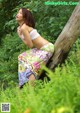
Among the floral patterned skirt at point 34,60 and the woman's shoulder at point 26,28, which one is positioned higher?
the woman's shoulder at point 26,28

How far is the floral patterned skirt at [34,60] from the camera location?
6.48 meters

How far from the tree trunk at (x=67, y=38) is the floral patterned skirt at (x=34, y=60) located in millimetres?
116

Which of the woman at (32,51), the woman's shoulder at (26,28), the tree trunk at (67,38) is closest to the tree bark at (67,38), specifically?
the tree trunk at (67,38)

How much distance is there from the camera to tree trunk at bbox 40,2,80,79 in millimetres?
6430

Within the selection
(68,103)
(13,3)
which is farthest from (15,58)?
A: (68,103)

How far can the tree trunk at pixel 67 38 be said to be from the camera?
6.43 meters

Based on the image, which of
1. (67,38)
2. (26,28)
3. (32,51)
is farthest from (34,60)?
(67,38)

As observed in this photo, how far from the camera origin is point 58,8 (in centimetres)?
937

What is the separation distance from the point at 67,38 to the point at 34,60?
0.63 metres

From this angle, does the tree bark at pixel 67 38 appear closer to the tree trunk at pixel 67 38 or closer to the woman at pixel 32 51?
the tree trunk at pixel 67 38

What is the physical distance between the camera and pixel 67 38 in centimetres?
650

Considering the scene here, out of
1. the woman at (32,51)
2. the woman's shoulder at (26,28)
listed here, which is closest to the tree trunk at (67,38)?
the woman at (32,51)

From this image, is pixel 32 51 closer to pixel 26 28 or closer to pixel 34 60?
pixel 34 60

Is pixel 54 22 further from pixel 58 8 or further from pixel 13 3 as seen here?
pixel 13 3
